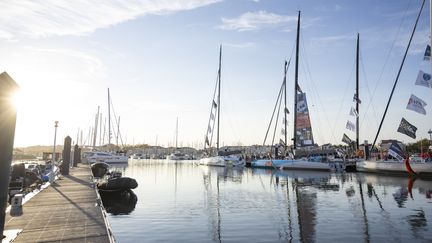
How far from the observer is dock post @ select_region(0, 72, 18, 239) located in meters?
9.41

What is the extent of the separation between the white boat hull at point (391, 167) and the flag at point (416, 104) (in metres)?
11.4

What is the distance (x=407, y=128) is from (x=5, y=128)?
42900 mm

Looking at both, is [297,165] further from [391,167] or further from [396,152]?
[396,152]

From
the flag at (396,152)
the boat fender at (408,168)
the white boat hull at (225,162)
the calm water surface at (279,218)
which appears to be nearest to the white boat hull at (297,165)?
the flag at (396,152)

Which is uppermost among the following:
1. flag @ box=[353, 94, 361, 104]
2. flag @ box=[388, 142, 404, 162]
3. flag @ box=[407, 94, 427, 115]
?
flag @ box=[353, 94, 361, 104]

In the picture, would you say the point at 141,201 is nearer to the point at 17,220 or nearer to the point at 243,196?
the point at 243,196

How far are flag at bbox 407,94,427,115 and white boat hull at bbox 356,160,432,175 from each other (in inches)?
447

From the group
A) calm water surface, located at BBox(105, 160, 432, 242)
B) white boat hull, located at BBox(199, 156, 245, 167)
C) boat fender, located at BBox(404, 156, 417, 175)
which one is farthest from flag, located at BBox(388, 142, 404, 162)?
white boat hull, located at BBox(199, 156, 245, 167)

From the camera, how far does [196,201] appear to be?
87.5 feet

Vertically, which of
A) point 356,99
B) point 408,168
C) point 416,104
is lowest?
point 408,168

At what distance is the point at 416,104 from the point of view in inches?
1383

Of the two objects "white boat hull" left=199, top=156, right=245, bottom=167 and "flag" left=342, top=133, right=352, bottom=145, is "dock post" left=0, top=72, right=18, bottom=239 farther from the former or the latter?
"white boat hull" left=199, top=156, right=245, bottom=167

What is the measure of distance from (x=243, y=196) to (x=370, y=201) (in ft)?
31.4

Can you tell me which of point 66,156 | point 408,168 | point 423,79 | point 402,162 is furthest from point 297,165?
point 66,156
